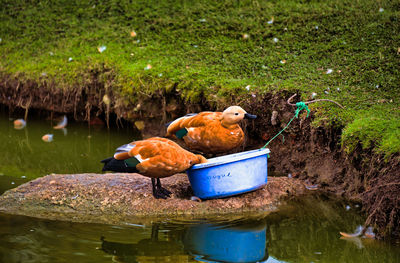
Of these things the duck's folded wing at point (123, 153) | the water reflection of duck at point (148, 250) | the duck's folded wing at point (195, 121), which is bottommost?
the water reflection of duck at point (148, 250)

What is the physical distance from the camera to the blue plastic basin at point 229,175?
16.5 ft

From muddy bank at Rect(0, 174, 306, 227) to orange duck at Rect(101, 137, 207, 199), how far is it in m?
0.32

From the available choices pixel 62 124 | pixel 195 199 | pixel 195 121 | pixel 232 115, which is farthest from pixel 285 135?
pixel 62 124

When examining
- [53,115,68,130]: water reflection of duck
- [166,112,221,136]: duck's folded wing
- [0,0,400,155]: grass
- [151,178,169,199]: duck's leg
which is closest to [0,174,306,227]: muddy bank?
[151,178,169,199]: duck's leg

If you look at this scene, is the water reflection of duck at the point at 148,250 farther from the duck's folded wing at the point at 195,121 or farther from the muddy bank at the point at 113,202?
the duck's folded wing at the point at 195,121

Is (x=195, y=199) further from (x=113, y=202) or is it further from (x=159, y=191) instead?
(x=113, y=202)

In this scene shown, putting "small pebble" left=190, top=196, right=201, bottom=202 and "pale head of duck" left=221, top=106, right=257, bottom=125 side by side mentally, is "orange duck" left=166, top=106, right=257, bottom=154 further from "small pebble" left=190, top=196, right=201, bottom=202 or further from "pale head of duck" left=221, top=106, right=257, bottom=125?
"small pebble" left=190, top=196, right=201, bottom=202

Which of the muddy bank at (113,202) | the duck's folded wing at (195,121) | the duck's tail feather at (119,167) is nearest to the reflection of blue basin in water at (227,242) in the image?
the muddy bank at (113,202)

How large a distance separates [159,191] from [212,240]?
0.95 metres

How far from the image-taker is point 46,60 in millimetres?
9305

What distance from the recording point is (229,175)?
200 inches

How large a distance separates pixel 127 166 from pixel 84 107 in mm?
3748

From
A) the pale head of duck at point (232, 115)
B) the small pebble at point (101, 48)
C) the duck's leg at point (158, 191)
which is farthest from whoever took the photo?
the small pebble at point (101, 48)

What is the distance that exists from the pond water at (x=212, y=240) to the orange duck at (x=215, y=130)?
3.36 feet
